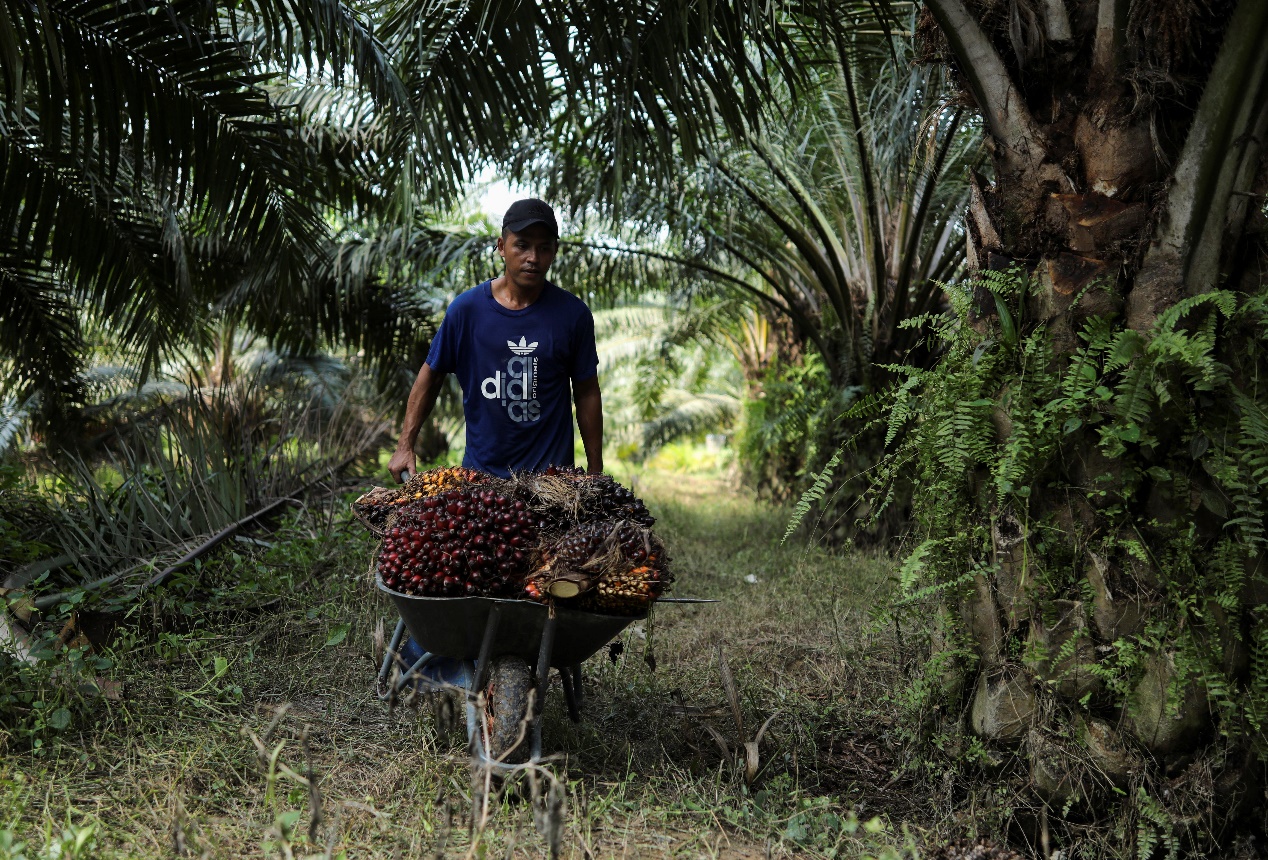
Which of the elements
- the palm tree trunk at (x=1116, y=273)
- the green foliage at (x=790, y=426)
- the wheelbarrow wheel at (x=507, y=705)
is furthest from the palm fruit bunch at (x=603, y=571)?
the green foliage at (x=790, y=426)

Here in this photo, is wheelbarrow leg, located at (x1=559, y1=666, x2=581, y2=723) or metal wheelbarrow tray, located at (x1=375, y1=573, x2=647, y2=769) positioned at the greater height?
metal wheelbarrow tray, located at (x1=375, y1=573, x2=647, y2=769)

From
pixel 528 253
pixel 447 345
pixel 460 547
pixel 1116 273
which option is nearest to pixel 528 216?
pixel 528 253

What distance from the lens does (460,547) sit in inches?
113

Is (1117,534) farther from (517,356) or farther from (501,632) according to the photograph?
(517,356)

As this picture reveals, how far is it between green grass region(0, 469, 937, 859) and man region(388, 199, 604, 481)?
2.67 ft

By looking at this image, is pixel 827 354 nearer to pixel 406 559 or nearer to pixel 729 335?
pixel 729 335

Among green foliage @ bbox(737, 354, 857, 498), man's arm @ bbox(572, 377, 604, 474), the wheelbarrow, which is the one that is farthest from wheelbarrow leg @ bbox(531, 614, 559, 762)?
green foliage @ bbox(737, 354, 857, 498)

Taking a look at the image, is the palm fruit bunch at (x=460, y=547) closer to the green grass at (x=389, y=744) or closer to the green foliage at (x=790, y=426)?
the green grass at (x=389, y=744)

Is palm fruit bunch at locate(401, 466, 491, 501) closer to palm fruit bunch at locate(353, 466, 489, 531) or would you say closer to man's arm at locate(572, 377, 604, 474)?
palm fruit bunch at locate(353, 466, 489, 531)

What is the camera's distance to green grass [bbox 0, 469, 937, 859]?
272cm

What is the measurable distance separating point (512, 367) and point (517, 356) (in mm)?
46

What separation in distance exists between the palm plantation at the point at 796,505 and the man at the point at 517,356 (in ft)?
2.90

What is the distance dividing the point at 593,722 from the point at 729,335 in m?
9.27

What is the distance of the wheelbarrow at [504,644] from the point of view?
113 inches
